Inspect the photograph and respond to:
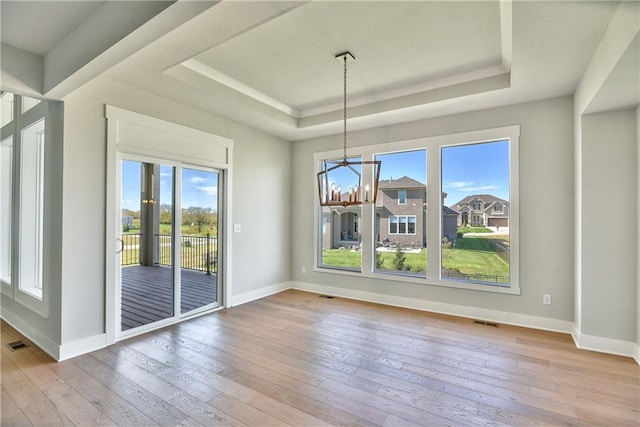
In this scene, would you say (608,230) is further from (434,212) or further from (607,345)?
(434,212)

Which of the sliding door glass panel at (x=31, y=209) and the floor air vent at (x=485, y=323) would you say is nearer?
the sliding door glass panel at (x=31, y=209)

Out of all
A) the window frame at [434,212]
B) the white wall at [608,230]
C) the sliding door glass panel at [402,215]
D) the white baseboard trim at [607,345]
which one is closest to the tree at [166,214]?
the window frame at [434,212]

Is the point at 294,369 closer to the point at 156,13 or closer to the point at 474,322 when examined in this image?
the point at 474,322

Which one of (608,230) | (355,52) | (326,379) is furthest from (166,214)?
(608,230)

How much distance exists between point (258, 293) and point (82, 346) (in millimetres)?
2531

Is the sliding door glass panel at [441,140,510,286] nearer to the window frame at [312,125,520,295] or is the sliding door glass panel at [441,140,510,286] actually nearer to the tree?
the window frame at [312,125,520,295]

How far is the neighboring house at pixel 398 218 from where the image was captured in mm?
4684

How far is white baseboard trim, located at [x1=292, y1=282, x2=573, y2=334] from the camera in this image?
3.80 meters

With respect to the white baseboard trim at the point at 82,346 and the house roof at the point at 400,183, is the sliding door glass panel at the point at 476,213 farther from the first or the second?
the white baseboard trim at the point at 82,346

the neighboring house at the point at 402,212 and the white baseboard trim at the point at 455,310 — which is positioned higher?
the neighboring house at the point at 402,212

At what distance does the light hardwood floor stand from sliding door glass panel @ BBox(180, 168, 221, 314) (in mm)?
655

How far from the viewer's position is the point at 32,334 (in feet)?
11.2

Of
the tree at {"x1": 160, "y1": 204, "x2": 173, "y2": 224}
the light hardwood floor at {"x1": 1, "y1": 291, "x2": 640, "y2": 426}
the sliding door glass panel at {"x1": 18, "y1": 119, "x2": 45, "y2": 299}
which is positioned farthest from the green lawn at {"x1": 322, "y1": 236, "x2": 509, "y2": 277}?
the sliding door glass panel at {"x1": 18, "y1": 119, "x2": 45, "y2": 299}

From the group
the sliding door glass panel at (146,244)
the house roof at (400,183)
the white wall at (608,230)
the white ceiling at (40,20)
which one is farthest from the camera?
the house roof at (400,183)
